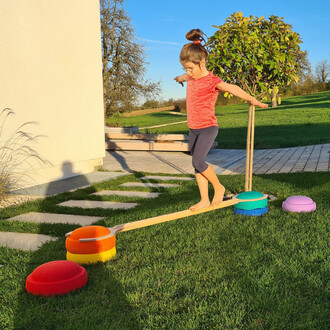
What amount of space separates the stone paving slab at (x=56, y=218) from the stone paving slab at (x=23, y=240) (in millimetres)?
539

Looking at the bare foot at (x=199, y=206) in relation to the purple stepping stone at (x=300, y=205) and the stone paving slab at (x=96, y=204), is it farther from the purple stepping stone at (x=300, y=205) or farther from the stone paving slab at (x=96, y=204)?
the stone paving slab at (x=96, y=204)

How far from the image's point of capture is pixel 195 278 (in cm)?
293

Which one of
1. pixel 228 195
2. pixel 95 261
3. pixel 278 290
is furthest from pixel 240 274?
pixel 228 195

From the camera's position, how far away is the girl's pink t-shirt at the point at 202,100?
398cm

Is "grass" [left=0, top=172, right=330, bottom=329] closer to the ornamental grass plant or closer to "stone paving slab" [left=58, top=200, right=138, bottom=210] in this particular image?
"stone paving slab" [left=58, top=200, right=138, bottom=210]

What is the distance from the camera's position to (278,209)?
4.87 metres

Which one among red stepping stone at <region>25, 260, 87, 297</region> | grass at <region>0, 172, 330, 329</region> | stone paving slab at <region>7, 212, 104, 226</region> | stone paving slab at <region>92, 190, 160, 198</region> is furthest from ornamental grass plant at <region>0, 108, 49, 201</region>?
red stepping stone at <region>25, 260, 87, 297</region>

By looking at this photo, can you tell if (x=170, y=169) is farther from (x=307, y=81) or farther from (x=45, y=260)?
(x=307, y=81)

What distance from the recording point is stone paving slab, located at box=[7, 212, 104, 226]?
4727 millimetres

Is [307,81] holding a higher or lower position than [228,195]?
higher

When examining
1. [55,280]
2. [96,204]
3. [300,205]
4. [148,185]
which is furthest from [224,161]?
[55,280]

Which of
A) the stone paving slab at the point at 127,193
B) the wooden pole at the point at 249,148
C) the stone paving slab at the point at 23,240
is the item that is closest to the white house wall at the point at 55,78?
the stone paving slab at the point at 127,193

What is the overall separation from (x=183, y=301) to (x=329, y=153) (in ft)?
28.4

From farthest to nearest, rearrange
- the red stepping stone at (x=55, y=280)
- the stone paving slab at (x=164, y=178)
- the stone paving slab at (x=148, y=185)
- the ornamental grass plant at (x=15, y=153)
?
the stone paving slab at (x=164, y=178)
the stone paving slab at (x=148, y=185)
the ornamental grass plant at (x=15, y=153)
the red stepping stone at (x=55, y=280)
